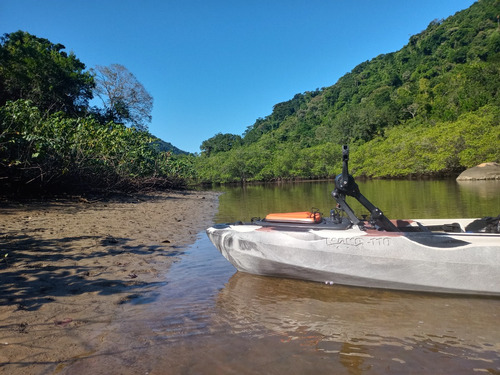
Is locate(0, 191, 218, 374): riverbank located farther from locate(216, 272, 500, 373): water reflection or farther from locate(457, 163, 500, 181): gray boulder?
locate(457, 163, 500, 181): gray boulder

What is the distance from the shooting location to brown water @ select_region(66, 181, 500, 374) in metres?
2.62

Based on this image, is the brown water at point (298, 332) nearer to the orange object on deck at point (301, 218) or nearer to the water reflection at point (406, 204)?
the orange object on deck at point (301, 218)

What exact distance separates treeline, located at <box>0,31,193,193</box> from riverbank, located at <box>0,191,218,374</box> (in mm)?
1673

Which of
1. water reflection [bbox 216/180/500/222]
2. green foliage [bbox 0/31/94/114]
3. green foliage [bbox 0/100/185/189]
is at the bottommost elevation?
water reflection [bbox 216/180/500/222]

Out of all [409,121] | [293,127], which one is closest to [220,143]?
[293,127]

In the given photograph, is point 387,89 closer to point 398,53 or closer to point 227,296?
point 398,53

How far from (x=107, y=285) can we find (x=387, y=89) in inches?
3709

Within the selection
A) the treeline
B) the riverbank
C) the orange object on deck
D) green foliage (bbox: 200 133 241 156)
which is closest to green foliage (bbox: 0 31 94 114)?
the treeline

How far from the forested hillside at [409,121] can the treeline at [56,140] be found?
1279 inches

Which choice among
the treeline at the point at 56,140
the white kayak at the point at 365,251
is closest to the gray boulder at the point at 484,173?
the treeline at the point at 56,140

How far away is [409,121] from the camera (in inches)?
2653

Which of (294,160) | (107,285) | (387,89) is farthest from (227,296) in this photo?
(387,89)

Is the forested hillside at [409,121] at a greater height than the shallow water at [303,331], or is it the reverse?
the forested hillside at [409,121]

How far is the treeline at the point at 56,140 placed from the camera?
944cm
